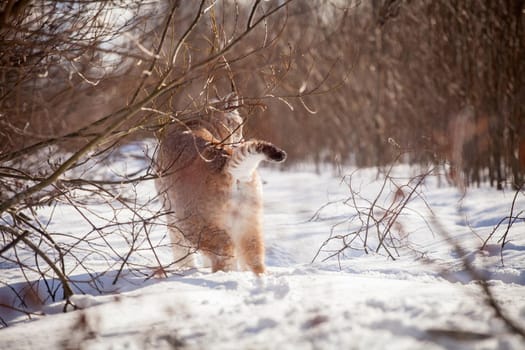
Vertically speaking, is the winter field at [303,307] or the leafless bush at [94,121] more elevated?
the leafless bush at [94,121]

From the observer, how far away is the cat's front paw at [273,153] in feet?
10.4

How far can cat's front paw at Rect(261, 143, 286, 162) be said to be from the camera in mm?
3174

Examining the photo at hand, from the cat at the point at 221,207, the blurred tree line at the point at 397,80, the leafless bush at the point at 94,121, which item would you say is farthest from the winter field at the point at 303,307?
the blurred tree line at the point at 397,80

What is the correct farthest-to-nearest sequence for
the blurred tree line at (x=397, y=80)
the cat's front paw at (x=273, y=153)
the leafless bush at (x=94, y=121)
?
the blurred tree line at (x=397, y=80) → the cat's front paw at (x=273, y=153) → the leafless bush at (x=94, y=121)

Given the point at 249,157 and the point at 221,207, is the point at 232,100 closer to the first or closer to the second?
the point at 249,157

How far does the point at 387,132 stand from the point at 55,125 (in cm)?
588

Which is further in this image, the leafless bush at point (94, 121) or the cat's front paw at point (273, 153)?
the cat's front paw at point (273, 153)

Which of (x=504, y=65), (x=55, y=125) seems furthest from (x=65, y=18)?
(x=504, y=65)

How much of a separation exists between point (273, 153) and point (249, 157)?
244mm

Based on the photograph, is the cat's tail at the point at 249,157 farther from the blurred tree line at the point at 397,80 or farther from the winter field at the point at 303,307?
the winter field at the point at 303,307

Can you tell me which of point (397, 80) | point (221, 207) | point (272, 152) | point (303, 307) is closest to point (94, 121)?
point (221, 207)

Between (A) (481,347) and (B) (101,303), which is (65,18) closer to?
(B) (101,303)

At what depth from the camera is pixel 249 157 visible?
3.40 m

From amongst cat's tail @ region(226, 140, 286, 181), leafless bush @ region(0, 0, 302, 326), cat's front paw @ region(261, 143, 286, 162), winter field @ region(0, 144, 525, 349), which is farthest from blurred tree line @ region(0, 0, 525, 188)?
winter field @ region(0, 144, 525, 349)
